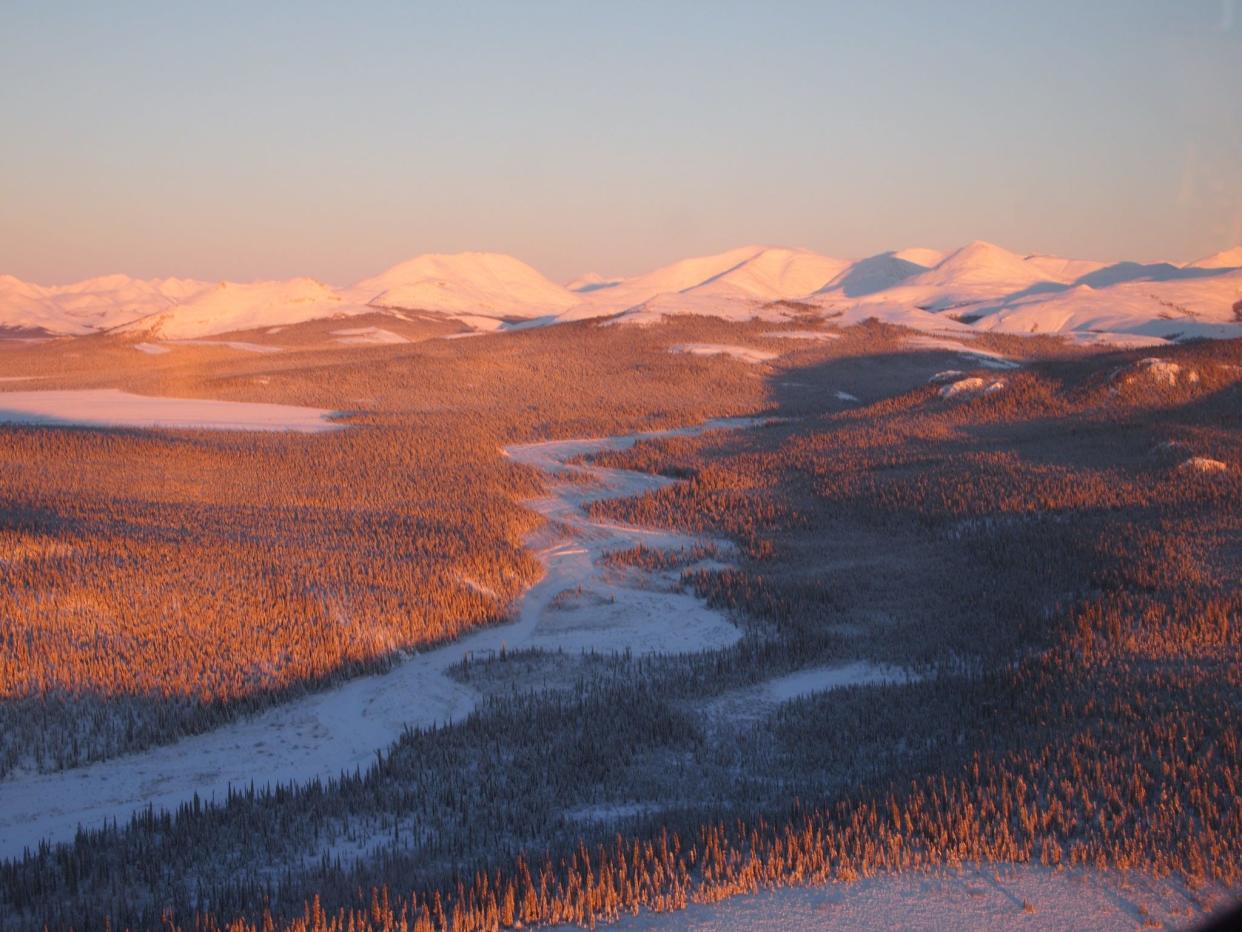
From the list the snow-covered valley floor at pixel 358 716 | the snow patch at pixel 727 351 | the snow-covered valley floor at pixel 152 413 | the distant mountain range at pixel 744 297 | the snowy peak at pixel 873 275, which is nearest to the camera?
the snow-covered valley floor at pixel 358 716

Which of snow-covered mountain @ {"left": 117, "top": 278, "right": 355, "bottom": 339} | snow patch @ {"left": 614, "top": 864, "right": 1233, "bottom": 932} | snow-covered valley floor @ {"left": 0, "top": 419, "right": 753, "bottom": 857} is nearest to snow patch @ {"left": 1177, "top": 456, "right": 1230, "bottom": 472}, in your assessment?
snow-covered valley floor @ {"left": 0, "top": 419, "right": 753, "bottom": 857}

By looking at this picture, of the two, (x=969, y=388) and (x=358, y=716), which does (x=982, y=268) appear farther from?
(x=358, y=716)

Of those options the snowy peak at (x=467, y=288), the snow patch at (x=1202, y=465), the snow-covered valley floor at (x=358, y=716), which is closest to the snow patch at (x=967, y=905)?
the snow-covered valley floor at (x=358, y=716)

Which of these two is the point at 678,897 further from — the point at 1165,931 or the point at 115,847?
the point at 115,847

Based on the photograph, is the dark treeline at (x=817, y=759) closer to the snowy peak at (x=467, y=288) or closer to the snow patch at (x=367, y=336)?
the snow patch at (x=367, y=336)

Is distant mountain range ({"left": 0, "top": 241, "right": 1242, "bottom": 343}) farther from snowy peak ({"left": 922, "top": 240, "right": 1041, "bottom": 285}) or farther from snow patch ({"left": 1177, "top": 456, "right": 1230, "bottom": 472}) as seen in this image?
snow patch ({"left": 1177, "top": 456, "right": 1230, "bottom": 472})

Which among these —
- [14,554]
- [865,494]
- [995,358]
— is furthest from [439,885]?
[995,358]

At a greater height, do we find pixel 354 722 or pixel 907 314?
pixel 907 314
